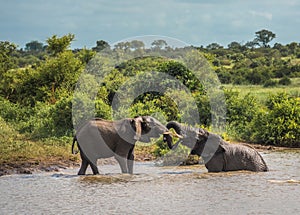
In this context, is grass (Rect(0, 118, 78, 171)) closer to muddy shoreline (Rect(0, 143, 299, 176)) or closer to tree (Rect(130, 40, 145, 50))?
muddy shoreline (Rect(0, 143, 299, 176))

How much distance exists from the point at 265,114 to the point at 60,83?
10152 mm

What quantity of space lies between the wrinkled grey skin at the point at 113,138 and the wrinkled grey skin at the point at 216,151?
86cm

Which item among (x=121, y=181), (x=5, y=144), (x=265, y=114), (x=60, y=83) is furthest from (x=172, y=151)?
(x=60, y=83)

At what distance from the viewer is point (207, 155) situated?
13781 millimetres

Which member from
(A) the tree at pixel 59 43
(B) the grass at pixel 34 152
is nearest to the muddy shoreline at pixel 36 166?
(B) the grass at pixel 34 152

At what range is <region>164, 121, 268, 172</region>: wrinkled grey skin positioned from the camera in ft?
44.9

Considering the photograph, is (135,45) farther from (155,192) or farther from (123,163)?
(155,192)

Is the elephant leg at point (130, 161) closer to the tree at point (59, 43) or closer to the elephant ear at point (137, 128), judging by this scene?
the elephant ear at point (137, 128)

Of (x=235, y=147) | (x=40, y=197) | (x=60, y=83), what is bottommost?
(x=40, y=197)

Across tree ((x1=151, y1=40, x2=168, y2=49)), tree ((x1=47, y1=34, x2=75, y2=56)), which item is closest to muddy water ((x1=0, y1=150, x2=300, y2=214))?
tree ((x1=151, y1=40, x2=168, y2=49))

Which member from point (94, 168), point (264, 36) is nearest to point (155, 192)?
point (94, 168)

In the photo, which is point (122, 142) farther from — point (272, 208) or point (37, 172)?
point (272, 208)

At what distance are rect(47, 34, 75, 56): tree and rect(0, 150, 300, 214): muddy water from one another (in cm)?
1652

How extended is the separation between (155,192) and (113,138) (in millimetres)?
3005
